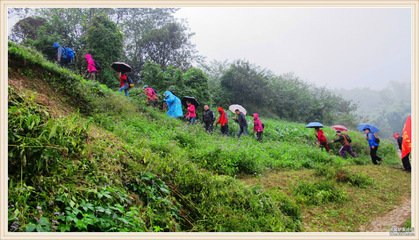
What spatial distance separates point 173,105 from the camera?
13391 mm

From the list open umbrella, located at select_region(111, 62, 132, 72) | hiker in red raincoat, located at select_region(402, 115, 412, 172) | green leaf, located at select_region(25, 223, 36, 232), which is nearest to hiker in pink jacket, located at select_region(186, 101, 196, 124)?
open umbrella, located at select_region(111, 62, 132, 72)

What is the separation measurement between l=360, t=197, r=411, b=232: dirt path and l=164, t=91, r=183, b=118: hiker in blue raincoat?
342 inches

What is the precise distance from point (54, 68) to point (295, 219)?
7757 millimetres

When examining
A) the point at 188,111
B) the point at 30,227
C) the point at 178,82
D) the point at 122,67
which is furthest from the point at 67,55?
the point at 30,227

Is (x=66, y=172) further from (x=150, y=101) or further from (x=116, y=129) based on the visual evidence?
(x=150, y=101)

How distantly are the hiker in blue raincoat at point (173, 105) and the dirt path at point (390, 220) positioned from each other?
342 inches

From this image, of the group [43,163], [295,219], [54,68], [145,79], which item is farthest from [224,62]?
[43,163]

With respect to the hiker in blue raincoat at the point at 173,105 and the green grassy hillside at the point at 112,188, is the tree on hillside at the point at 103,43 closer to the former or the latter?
the hiker in blue raincoat at the point at 173,105

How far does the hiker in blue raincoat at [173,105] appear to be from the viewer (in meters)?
13.2

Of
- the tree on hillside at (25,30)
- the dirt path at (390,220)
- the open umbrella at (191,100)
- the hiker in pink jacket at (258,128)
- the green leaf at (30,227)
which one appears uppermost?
the tree on hillside at (25,30)

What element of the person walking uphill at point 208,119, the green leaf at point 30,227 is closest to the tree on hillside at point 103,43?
the person walking uphill at point 208,119

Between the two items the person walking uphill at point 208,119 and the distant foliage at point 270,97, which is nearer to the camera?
the person walking uphill at point 208,119

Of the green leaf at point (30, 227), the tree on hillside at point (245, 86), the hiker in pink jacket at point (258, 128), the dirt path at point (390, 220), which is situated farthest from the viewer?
the tree on hillside at point (245, 86)

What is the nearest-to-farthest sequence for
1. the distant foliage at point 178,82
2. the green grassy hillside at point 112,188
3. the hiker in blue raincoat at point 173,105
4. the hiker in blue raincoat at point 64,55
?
the green grassy hillside at point 112,188, the hiker in blue raincoat at point 173,105, the hiker in blue raincoat at point 64,55, the distant foliage at point 178,82
